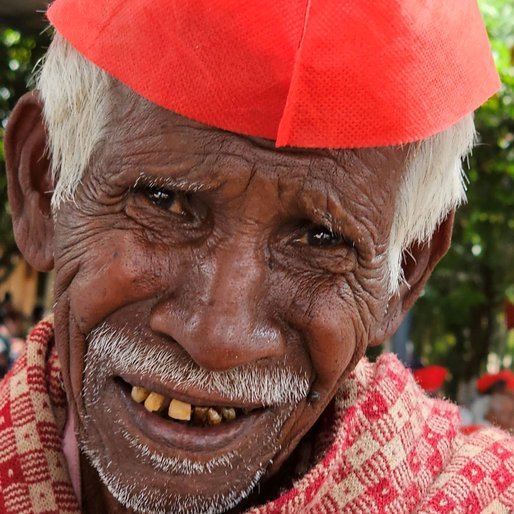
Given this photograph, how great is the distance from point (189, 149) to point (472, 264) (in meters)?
6.06

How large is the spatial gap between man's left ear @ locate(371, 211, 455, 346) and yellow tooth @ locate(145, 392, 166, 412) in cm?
59

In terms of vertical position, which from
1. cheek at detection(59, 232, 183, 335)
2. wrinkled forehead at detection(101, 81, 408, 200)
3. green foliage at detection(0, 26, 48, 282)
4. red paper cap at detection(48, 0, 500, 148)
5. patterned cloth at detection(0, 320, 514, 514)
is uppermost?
red paper cap at detection(48, 0, 500, 148)

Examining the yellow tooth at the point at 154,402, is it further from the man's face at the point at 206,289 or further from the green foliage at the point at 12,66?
the green foliage at the point at 12,66

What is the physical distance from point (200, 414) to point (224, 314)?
0.92ft

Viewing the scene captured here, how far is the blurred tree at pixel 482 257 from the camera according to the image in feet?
19.2

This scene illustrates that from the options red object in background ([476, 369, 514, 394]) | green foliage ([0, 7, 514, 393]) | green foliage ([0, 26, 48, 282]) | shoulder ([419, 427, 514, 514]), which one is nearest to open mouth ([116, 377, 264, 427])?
shoulder ([419, 427, 514, 514])

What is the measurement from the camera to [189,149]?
1531 mm

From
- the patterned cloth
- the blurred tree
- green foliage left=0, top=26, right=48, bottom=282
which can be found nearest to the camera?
the patterned cloth

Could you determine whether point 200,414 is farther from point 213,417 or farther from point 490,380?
point 490,380

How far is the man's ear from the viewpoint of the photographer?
6.09 ft

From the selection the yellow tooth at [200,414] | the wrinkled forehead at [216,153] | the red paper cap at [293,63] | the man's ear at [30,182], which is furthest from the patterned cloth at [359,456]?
the red paper cap at [293,63]

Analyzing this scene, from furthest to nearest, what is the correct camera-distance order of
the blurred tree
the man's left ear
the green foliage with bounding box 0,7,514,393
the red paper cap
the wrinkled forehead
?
the blurred tree, the green foliage with bounding box 0,7,514,393, the man's left ear, the wrinkled forehead, the red paper cap

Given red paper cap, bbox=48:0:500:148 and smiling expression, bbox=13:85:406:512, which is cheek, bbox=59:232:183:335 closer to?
smiling expression, bbox=13:85:406:512

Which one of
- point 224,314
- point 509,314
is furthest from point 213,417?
point 509,314
